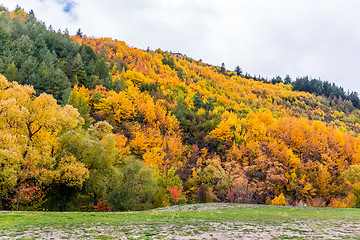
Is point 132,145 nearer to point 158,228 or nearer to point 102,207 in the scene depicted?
point 102,207

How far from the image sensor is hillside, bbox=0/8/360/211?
29.2 meters

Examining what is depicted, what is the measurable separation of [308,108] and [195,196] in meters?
122

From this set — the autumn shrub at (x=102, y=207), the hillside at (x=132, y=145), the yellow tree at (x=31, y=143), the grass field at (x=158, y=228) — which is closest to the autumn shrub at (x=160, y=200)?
the hillside at (x=132, y=145)

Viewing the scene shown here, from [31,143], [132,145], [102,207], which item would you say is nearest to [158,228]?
[31,143]

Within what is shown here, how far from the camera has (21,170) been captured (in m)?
26.1

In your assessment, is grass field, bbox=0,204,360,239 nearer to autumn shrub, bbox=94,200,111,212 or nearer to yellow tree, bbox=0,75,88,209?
yellow tree, bbox=0,75,88,209

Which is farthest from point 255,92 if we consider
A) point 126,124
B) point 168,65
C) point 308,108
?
point 126,124

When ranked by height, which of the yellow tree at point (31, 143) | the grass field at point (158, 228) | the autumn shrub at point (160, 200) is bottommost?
the autumn shrub at point (160, 200)

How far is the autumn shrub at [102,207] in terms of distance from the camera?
34463mm

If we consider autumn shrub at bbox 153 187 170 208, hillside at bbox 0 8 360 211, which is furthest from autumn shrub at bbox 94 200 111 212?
autumn shrub at bbox 153 187 170 208

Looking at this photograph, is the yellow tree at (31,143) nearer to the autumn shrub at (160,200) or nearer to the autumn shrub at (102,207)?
the autumn shrub at (102,207)

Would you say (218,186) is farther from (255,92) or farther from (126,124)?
(255,92)

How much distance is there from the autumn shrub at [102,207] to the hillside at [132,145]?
0.44 metres

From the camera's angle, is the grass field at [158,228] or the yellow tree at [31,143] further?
the yellow tree at [31,143]
